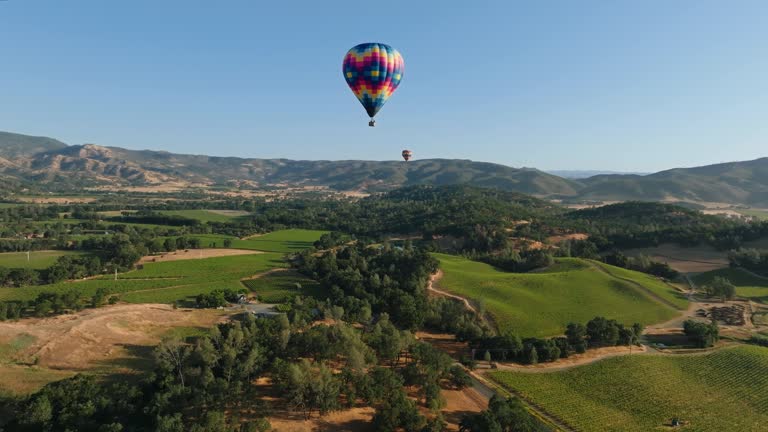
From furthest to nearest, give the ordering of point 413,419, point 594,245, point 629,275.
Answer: point 594,245
point 629,275
point 413,419

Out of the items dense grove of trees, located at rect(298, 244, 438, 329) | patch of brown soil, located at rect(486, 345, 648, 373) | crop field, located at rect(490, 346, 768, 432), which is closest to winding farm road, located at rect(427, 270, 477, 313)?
dense grove of trees, located at rect(298, 244, 438, 329)

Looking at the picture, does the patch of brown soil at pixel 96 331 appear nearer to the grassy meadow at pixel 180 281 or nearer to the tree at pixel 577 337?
the grassy meadow at pixel 180 281

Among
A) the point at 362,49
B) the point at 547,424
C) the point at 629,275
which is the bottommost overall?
the point at 547,424

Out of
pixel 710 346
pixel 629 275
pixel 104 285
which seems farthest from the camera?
pixel 629 275

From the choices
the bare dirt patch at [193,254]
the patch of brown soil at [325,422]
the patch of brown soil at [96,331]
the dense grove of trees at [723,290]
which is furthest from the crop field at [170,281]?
the dense grove of trees at [723,290]

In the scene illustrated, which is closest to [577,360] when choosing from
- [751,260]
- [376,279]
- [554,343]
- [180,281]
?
[554,343]

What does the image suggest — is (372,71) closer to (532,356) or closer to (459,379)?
(459,379)

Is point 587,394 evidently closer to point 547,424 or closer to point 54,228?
point 547,424

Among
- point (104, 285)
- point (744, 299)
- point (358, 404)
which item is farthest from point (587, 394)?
point (104, 285)
